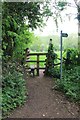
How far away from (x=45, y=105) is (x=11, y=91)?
0.66 metres

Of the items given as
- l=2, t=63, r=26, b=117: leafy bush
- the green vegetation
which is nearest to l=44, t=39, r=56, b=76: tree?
the green vegetation

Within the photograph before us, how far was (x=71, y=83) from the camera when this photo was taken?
5578mm

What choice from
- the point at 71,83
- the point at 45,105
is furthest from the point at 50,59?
the point at 45,105

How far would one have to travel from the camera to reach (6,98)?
408 centimetres

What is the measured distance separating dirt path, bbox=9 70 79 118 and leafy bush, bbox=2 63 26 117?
4.5 inches

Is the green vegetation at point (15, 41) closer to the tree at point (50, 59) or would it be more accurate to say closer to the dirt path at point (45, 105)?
the dirt path at point (45, 105)

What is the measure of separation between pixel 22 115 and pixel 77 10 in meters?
3.69

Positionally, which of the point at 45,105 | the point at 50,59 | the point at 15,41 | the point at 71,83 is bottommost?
the point at 45,105

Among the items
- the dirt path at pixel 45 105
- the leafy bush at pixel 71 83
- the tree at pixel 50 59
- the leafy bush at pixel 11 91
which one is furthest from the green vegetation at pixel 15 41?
the leafy bush at pixel 71 83

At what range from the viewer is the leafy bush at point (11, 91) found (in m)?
3.96

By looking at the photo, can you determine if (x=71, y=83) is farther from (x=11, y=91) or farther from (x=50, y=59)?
(x=11, y=91)

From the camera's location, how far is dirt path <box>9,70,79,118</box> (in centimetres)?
396

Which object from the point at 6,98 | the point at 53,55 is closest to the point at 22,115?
the point at 6,98

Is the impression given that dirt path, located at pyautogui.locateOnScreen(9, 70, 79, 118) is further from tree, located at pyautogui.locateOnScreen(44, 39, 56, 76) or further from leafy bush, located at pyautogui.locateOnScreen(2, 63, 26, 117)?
tree, located at pyautogui.locateOnScreen(44, 39, 56, 76)
